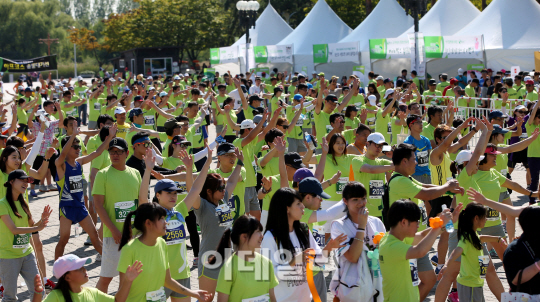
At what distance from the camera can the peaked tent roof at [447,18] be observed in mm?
26766

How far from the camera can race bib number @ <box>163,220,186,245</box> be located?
16.6ft

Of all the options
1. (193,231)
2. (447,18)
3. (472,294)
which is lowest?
(472,294)

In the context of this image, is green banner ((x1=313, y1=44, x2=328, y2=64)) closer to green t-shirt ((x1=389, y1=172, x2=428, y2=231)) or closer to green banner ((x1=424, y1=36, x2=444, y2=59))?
green banner ((x1=424, y1=36, x2=444, y2=59))

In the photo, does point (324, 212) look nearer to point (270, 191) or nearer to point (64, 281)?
point (270, 191)

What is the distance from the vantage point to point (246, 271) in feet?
13.2

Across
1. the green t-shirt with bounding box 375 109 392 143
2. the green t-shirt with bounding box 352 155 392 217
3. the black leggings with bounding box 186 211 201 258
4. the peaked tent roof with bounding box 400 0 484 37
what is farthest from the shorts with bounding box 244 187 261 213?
the peaked tent roof with bounding box 400 0 484 37

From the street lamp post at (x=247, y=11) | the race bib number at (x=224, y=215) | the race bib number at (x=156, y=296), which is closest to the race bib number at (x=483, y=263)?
the race bib number at (x=224, y=215)

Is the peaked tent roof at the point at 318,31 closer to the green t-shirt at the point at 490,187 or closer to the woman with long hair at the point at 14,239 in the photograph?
the green t-shirt at the point at 490,187

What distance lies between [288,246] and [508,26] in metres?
22.4

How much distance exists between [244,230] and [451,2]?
26.1 metres

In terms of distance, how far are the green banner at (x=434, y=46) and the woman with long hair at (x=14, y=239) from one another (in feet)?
67.0

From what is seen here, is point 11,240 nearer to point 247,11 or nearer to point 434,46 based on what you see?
point 247,11

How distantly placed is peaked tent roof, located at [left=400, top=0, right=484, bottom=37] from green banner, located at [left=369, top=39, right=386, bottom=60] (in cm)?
173

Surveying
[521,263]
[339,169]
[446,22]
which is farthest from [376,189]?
[446,22]
